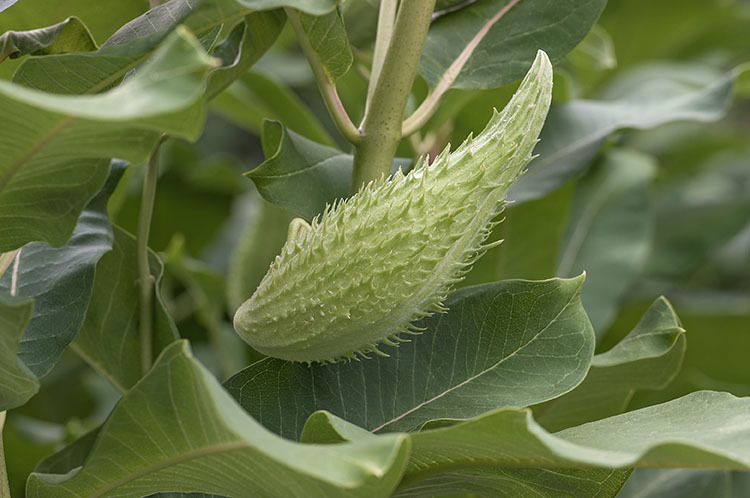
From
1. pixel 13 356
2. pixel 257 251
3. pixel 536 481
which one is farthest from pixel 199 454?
pixel 257 251

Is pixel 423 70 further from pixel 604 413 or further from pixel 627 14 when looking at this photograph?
pixel 627 14

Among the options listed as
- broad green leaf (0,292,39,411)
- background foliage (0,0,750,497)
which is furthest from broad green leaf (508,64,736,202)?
broad green leaf (0,292,39,411)

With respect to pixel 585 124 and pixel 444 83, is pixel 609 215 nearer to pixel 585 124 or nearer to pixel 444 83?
pixel 585 124

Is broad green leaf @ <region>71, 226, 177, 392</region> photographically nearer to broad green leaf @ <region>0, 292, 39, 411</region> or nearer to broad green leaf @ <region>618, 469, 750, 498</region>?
broad green leaf @ <region>0, 292, 39, 411</region>

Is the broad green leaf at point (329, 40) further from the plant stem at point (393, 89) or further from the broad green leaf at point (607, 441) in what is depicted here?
the broad green leaf at point (607, 441)

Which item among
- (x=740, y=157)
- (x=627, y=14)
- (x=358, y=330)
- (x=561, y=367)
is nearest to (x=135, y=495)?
(x=358, y=330)

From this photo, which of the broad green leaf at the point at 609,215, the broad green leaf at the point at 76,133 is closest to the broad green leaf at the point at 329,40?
the broad green leaf at the point at 76,133
